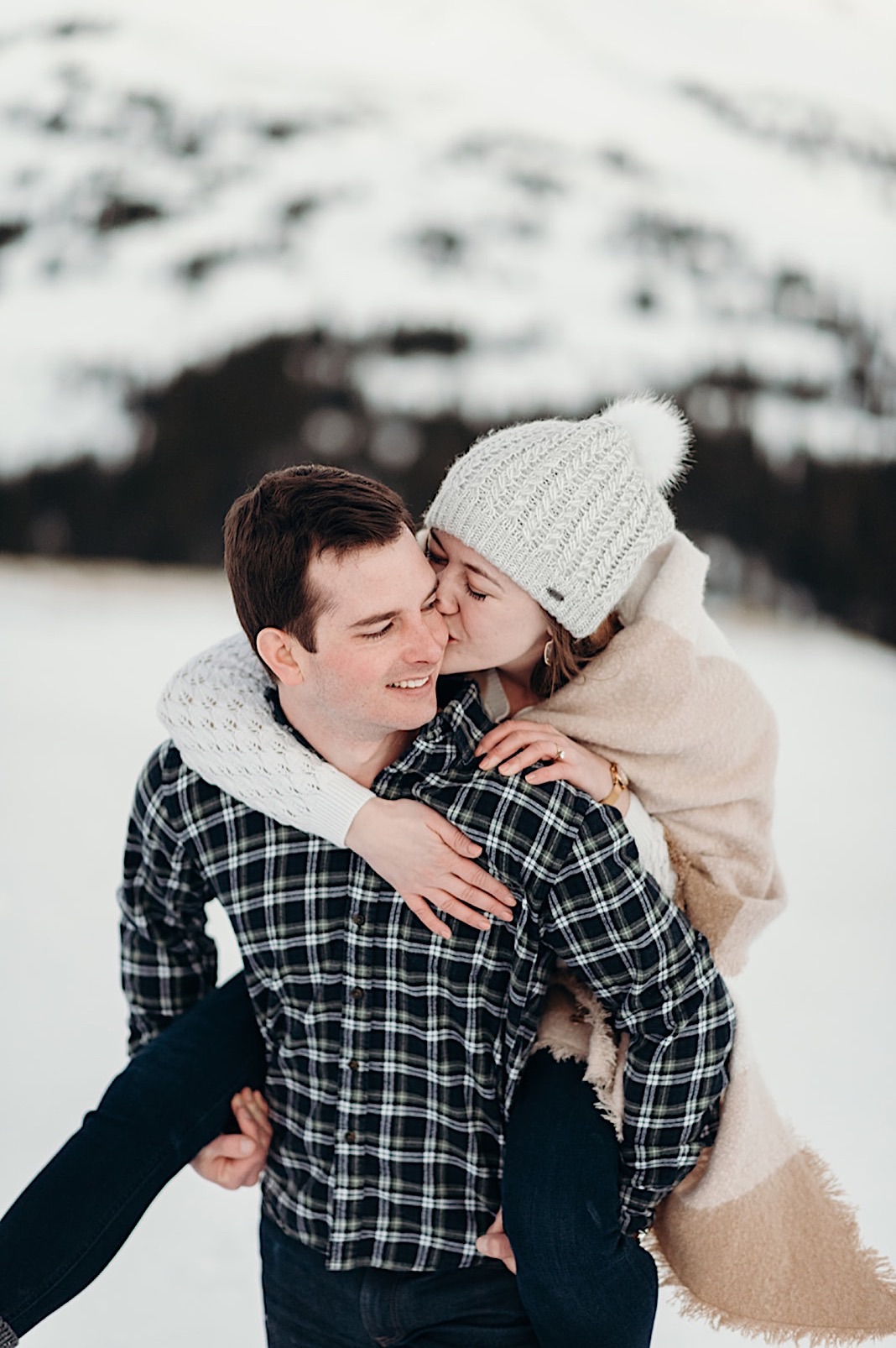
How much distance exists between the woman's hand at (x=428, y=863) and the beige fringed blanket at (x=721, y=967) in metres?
0.19

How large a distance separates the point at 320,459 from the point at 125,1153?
4720 millimetres

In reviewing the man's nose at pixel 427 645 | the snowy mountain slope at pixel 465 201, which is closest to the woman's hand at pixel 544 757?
the man's nose at pixel 427 645

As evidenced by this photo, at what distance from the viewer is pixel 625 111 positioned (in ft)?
19.7

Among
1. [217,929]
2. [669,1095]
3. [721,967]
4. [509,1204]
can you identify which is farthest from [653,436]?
[217,929]

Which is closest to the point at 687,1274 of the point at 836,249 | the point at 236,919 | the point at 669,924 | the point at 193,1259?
the point at 669,924

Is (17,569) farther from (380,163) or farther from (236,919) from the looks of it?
(236,919)

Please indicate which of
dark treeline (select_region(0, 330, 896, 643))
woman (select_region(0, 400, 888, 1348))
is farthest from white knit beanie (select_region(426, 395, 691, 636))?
dark treeline (select_region(0, 330, 896, 643))

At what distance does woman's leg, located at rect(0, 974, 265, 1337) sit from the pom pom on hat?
0.78 meters

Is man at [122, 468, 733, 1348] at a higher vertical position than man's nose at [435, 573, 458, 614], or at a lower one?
lower

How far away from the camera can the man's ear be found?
1.42m

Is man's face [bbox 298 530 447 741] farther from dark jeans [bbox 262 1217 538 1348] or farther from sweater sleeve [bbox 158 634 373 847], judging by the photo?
dark jeans [bbox 262 1217 538 1348]

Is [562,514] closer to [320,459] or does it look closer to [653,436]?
[653,436]

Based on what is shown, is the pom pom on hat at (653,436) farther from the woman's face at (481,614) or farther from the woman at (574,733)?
the woman's face at (481,614)

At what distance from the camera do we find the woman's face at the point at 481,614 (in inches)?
58.5
